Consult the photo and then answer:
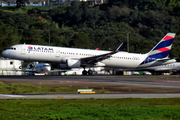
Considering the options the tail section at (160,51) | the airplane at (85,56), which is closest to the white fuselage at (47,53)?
the airplane at (85,56)

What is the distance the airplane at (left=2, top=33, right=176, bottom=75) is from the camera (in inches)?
2004

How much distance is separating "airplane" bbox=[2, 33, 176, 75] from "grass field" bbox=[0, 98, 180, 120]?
30.0m

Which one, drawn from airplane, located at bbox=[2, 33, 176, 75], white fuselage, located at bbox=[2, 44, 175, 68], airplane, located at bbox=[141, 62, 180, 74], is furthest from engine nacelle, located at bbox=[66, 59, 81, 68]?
airplane, located at bbox=[141, 62, 180, 74]

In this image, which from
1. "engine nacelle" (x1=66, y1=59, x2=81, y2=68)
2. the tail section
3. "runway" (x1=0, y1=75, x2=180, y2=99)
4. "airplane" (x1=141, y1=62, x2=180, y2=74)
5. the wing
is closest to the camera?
"runway" (x1=0, y1=75, x2=180, y2=99)

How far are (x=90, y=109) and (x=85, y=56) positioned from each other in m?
36.0

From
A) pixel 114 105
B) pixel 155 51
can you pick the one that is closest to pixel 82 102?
pixel 114 105

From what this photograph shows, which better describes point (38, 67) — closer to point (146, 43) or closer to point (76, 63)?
point (76, 63)

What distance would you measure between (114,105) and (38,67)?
49.5 m

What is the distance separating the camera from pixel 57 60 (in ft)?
171

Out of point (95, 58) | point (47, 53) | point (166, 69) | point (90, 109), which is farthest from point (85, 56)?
point (90, 109)

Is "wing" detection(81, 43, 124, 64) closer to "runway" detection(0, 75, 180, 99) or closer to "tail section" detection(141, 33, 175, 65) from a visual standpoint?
"tail section" detection(141, 33, 175, 65)

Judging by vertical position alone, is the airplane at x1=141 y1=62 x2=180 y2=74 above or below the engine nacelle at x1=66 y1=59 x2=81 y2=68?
below

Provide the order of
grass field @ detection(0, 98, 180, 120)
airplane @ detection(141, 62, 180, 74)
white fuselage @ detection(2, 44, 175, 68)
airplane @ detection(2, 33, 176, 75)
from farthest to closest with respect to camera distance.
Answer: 1. airplane @ detection(141, 62, 180, 74)
2. airplane @ detection(2, 33, 176, 75)
3. white fuselage @ detection(2, 44, 175, 68)
4. grass field @ detection(0, 98, 180, 120)

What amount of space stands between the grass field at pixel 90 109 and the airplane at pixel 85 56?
98.5ft
